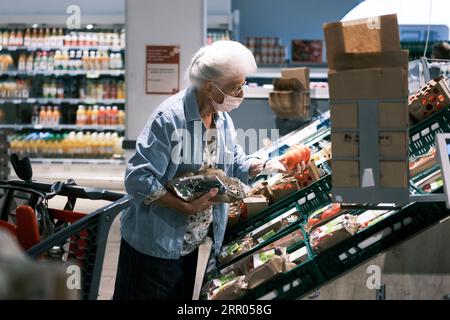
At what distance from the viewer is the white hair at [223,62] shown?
2422 mm

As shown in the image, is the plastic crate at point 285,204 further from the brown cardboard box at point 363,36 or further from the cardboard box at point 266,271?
the brown cardboard box at point 363,36

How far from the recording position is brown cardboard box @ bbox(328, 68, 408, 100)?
6.97ft

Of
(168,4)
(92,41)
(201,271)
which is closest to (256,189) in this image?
(201,271)

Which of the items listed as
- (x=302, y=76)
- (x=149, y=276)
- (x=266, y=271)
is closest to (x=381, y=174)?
(x=266, y=271)

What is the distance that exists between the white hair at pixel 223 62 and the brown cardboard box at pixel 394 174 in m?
0.60

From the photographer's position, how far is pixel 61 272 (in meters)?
0.89

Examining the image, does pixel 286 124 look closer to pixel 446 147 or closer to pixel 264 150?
pixel 264 150

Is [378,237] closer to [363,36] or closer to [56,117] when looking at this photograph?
[363,36]

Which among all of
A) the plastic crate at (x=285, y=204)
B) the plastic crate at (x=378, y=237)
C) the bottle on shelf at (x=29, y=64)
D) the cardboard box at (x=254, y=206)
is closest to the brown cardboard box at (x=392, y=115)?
the plastic crate at (x=378, y=237)

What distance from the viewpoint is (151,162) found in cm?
239

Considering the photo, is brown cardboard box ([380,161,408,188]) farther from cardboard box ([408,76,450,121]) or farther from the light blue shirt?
cardboard box ([408,76,450,121])

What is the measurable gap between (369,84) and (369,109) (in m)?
0.07

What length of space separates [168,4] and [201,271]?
7.19 feet

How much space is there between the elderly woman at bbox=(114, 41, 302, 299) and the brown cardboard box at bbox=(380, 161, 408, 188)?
1.89 ft
